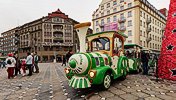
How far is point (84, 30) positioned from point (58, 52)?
2076 inches

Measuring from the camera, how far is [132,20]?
4019cm

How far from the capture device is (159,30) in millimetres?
53312

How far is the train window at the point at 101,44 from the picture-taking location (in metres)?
7.69

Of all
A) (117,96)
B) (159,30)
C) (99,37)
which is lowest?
(117,96)

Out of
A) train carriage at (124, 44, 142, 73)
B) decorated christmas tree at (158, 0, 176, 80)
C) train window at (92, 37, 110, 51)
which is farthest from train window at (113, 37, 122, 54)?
train carriage at (124, 44, 142, 73)

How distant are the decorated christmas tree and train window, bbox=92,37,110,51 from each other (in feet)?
11.4

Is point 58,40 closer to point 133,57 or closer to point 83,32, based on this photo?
point 133,57

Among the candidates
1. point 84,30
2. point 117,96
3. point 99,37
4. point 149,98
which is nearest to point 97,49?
point 99,37

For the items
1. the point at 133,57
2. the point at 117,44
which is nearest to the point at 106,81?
the point at 117,44

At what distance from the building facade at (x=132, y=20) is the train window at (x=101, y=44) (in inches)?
1294

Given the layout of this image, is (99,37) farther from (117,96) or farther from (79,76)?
(117,96)

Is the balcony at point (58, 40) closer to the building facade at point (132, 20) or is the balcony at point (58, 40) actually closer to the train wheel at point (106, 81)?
the building facade at point (132, 20)

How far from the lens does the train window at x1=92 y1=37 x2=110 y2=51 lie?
7.69 meters

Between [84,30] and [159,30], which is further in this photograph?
[159,30]
